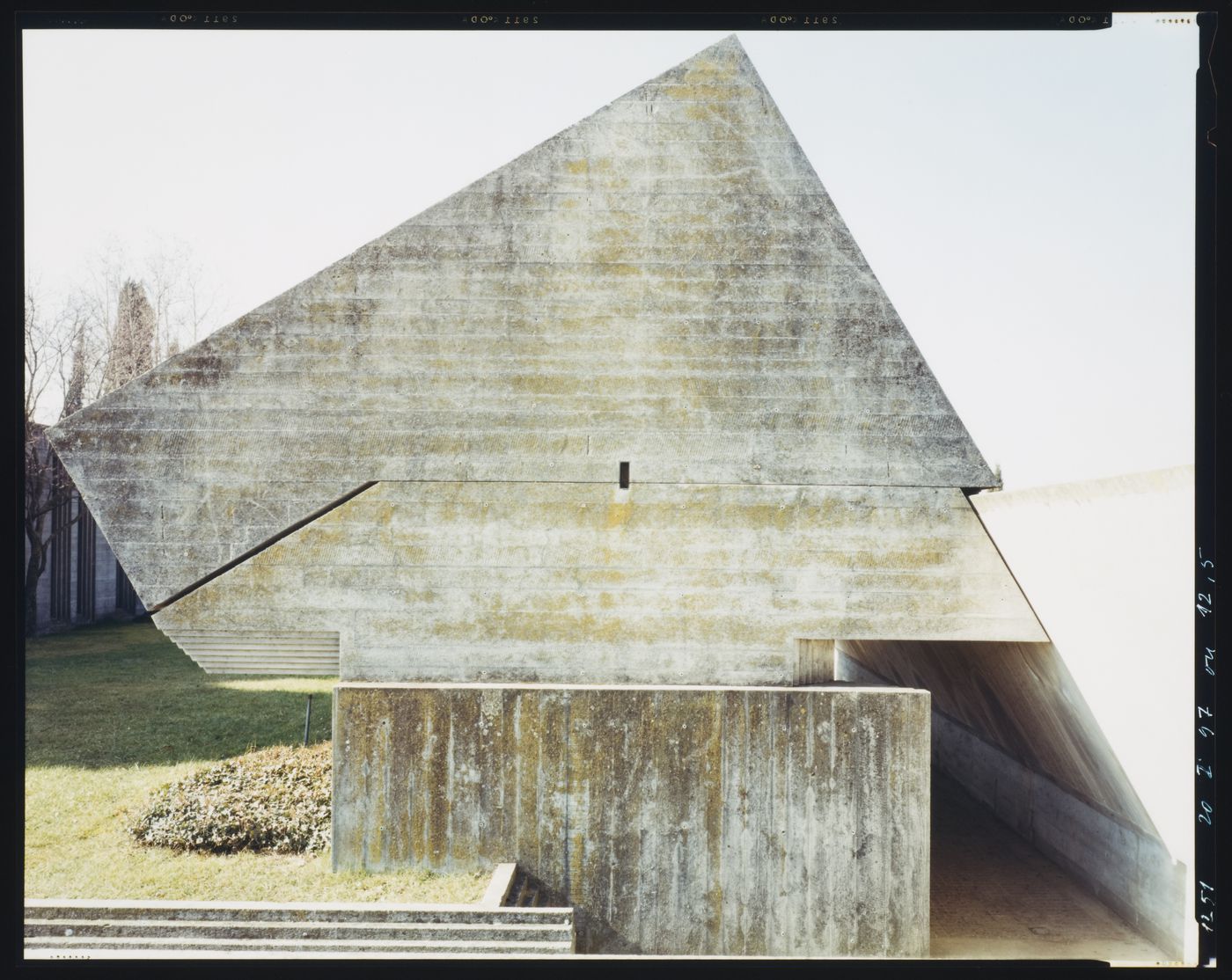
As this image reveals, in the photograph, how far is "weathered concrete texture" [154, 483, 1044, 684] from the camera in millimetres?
6938

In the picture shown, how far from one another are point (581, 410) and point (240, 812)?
18.4 feet

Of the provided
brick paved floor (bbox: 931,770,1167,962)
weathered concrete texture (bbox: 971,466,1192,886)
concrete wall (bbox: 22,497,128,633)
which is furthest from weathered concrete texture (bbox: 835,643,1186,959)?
concrete wall (bbox: 22,497,128,633)

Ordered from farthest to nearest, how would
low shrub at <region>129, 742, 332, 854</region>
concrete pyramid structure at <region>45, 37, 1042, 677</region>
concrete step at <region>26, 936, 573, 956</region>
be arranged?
low shrub at <region>129, 742, 332, 854</region>
concrete pyramid structure at <region>45, 37, 1042, 677</region>
concrete step at <region>26, 936, 573, 956</region>

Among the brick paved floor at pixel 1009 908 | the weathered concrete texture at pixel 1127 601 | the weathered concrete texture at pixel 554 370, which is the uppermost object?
the weathered concrete texture at pixel 554 370

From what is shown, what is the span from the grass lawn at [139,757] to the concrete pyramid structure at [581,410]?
2184mm

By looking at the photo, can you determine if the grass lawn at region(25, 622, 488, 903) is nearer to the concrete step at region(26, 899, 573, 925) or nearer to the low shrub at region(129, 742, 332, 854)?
the low shrub at region(129, 742, 332, 854)

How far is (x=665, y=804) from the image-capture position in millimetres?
6855

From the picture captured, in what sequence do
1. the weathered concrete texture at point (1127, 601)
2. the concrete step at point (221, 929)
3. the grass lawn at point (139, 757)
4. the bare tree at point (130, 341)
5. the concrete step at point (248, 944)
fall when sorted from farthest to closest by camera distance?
1. the bare tree at point (130, 341)
2. the grass lawn at point (139, 757)
3. the weathered concrete texture at point (1127, 601)
4. the concrete step at point (221, 929)
5. the concrete step at point (248, 944)

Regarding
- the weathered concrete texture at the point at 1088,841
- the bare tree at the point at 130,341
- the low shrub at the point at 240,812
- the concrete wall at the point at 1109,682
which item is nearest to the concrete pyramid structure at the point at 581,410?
the concrete wall at the point at 1109,682

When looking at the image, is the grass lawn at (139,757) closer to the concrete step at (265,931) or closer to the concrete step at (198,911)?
the concrete step at (265,931)

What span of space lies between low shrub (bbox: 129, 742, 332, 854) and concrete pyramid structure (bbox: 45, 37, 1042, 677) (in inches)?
90.8

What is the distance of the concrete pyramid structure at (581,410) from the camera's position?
272 inches

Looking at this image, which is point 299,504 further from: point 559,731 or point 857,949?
point 857,949

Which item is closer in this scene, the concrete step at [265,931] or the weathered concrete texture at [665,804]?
the concrete step at [265,931]
